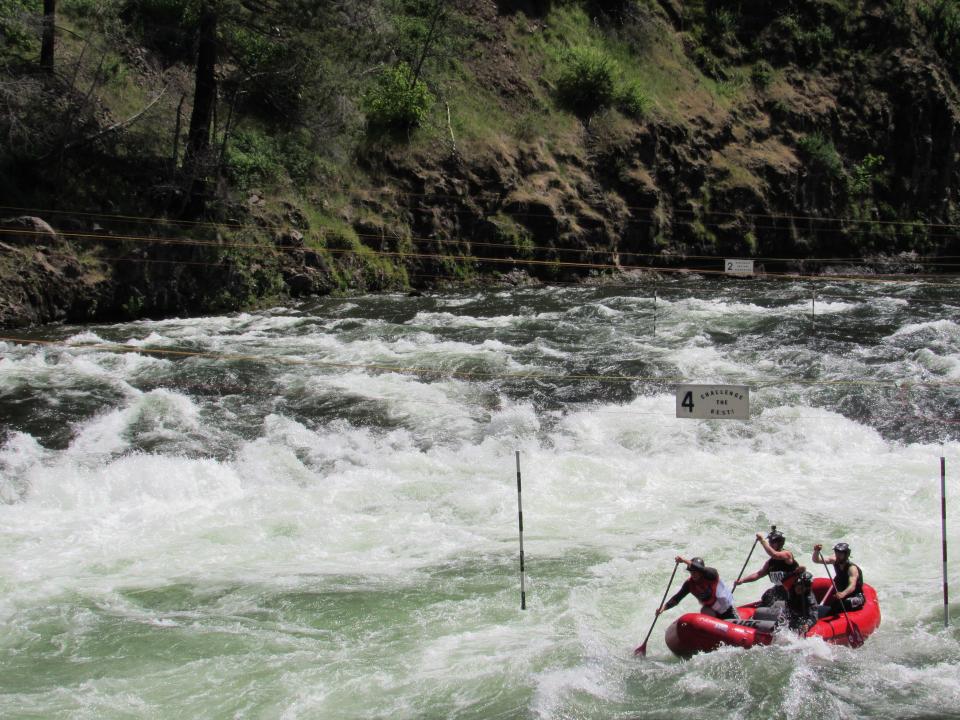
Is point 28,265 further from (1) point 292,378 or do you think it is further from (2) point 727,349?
(2) point 727,349

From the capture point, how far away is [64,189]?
17.8 meters

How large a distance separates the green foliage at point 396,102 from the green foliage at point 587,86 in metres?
4.65

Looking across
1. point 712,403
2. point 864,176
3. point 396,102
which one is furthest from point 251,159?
point 864,176

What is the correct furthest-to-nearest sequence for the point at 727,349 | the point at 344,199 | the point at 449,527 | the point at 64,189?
the point at 344,199 < the point at 64,189 < the point at 727,349 < the point at 449,527

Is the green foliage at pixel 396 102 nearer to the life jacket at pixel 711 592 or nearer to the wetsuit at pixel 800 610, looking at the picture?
the life jacket at pixel 711 592

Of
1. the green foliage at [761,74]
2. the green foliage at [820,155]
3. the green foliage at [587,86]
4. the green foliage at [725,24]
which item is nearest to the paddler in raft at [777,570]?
the green foliage at [587,86]

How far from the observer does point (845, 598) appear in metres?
8.02

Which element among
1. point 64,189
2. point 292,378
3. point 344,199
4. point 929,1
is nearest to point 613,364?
point 292,378

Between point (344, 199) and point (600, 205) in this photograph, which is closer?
point (344, 199)

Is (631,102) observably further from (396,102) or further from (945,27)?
(945,27)

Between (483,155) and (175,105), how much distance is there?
726 cm

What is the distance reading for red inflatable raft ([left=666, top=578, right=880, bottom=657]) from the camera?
24.8 feet

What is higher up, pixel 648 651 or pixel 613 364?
pixel 613 364

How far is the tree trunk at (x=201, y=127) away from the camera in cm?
1811
